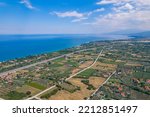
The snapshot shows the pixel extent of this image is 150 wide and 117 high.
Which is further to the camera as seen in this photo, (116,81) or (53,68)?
(53,68)

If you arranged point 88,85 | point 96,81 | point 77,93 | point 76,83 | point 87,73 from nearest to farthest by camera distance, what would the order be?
point 77,93 → point 88,85 → point 76,83 → point 96,81 → point 87,73

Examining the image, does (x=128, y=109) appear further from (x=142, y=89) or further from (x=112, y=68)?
(x=112, y=68)

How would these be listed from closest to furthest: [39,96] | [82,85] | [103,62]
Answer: [39,96] < [82,85] < [103,62]

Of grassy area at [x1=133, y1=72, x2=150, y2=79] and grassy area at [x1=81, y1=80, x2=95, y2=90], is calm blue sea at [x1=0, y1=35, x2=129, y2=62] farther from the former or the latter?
grassy area at [x1=133, y1=72, x2=150, y2=79]

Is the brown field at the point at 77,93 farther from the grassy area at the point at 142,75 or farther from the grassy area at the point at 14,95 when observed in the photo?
the grassy area at the point at 142,75

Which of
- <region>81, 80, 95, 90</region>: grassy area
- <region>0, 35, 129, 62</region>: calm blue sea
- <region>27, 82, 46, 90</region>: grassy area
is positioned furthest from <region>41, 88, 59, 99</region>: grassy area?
<region>0, 35, 129, 62</region>: calm blue sea

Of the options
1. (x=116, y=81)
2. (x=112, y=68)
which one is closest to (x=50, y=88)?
(x=116, y=81)

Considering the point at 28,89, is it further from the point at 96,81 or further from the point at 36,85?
the point at 96,81

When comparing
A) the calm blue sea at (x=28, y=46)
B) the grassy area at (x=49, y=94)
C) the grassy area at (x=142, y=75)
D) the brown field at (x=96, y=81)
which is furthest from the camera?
the calm blue sea at (x=28, y=46)

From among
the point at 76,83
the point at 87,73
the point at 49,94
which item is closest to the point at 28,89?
the point at 49,94

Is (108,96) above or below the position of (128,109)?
below

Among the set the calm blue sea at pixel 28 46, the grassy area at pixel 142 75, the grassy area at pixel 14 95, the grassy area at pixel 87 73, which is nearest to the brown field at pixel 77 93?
the grassy area at pixel 87 73
